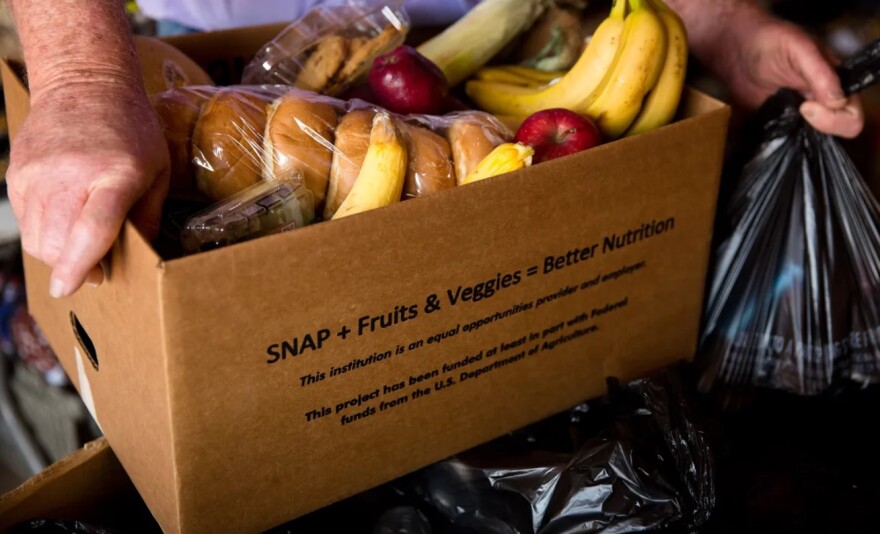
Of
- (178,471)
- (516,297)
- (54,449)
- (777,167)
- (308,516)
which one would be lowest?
(54,449)

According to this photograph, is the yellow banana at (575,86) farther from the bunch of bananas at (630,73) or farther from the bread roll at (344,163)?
the bread roll at (344,163)

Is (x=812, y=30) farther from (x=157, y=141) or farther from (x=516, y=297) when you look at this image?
(x=157, y=141)

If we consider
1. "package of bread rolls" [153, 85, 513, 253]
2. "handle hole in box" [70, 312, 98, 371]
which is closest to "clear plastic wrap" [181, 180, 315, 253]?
"package of bread rolls" [153, 85, 513, 253]

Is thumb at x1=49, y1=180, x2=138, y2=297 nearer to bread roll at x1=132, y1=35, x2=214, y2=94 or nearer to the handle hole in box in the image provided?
the handle hole in box

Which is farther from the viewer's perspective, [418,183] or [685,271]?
[685,271]

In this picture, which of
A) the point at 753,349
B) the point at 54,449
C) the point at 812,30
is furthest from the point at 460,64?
the point at 812,30

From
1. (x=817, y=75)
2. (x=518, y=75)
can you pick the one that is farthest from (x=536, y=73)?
(x=817, y=75)
